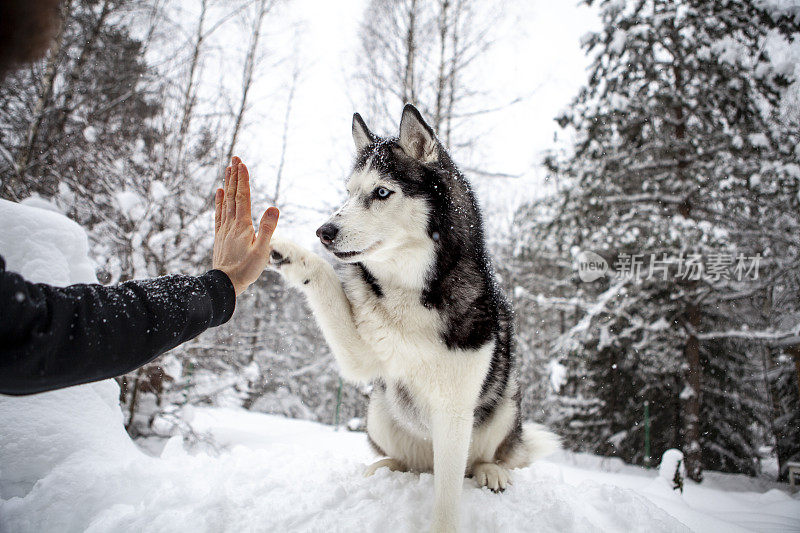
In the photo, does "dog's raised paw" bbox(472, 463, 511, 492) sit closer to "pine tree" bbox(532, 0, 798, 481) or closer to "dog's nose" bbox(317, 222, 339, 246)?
"dog's nose" bbox(317, 222, 339, 246)

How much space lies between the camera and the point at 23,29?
0.89 m

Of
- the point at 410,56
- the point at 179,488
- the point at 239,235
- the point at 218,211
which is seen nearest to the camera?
the point at 239,235

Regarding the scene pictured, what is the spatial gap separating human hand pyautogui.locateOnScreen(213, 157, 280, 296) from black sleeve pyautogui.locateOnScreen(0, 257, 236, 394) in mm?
221

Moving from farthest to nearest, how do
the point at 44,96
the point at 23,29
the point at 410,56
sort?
the point at 410,56 → the point at 44,96 → the point at 23,29

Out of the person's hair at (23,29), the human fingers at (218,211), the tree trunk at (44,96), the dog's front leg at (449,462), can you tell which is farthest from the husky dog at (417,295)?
the tree trunk at (44,96)

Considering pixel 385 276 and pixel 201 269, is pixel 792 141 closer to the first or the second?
pixel 385 276

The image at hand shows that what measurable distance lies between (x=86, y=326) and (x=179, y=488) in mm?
1438

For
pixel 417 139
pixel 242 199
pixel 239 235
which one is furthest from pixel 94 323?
pixel 417 139

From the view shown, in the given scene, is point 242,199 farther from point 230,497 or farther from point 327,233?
point 230,497

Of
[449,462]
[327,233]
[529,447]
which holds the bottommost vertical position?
[529,447]

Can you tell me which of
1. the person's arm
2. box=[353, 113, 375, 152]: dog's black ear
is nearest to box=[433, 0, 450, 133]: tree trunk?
box=[353, 113, 375, 152]: dog's black ear

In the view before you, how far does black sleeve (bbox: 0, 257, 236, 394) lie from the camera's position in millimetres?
801

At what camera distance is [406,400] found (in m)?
2.13

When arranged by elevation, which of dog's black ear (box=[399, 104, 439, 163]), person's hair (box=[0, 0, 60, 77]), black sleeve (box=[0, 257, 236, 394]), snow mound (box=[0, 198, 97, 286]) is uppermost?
dog's black ear (box=[399, 104, 439, 163])
